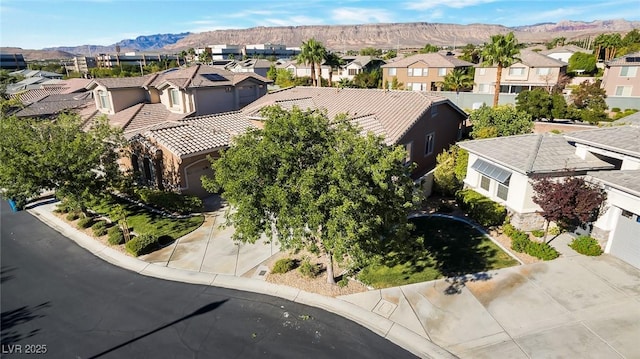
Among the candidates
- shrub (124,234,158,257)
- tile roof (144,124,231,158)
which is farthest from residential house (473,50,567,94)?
shrub (124,234,158,257)

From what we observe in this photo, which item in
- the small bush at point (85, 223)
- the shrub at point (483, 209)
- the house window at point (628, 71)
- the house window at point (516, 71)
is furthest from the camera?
the house window at point (516, 71)

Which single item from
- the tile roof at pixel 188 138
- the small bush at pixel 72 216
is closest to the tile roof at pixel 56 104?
the small bush at pixel 72 216

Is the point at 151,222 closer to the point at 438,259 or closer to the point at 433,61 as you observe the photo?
the point at 438,259

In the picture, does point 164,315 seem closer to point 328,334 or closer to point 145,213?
point 328,334

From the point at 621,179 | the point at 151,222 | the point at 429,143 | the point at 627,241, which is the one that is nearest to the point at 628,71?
the point at 429,143

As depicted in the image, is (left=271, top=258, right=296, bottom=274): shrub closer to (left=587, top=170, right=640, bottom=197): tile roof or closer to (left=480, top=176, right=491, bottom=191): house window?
(left=480, top=176, right=491, bottom=191): house window

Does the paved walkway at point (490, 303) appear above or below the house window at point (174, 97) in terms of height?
below

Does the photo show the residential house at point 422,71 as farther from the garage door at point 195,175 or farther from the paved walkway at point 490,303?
the paved walkway at point 490,303
